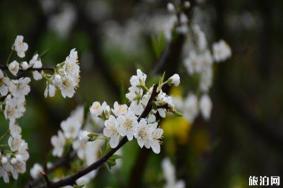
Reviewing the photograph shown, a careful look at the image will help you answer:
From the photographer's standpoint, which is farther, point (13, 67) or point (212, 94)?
point (212, 94)

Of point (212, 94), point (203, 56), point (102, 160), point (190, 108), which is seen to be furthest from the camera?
point (212, 94)

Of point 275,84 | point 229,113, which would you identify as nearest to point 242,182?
point 229,113

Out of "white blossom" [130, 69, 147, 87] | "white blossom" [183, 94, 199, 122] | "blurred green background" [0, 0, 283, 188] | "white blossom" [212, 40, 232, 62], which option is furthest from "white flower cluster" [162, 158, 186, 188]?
"white blossom" [130, 69, 147, 87]

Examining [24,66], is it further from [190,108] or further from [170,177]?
[190,108]

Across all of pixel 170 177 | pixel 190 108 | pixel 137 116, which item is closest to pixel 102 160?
pixel 137 116

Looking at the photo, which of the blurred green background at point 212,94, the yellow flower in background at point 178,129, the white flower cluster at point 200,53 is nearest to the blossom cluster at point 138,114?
the white flower cluster at point 200,53
